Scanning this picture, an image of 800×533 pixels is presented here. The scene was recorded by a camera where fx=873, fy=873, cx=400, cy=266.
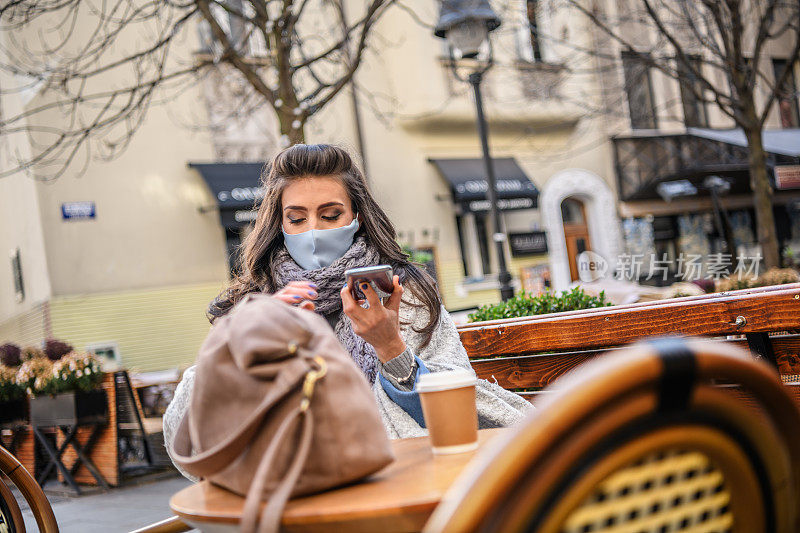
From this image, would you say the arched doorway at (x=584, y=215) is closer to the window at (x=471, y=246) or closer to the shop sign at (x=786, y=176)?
the window at (x=471, y=246)

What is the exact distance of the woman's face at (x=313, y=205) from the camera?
2.75 m

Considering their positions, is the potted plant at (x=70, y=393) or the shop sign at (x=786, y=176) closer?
the potted plant at (x=70, y=393)

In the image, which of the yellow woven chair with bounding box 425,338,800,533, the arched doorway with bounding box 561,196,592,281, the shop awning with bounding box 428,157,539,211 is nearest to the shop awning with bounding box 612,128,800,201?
the arched doorway with bounding box 561,196,592,281

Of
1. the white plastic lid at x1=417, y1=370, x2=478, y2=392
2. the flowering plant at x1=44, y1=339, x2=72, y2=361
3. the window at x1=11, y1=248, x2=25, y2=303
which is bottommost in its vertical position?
the flowering plant at x1=44, y1=339, x2=72, y2=361

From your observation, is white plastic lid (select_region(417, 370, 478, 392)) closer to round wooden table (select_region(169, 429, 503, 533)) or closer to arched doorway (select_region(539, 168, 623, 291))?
round wooden table (select_region(169, 429, 503, 533))

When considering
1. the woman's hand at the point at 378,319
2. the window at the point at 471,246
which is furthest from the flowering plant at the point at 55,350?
the window at the point at 471,246

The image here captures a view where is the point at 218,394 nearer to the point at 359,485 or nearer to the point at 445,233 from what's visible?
the point at 359,485

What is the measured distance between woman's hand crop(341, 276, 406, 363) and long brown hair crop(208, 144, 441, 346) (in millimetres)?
485

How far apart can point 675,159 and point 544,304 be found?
615 inches

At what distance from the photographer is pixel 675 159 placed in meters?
18.7

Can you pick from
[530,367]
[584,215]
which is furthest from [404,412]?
[584,215]

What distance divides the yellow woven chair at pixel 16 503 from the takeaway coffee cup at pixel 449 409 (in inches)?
38.2

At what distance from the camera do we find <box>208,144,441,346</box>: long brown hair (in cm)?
275

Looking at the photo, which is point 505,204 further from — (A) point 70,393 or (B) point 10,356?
(A) point 70,393
